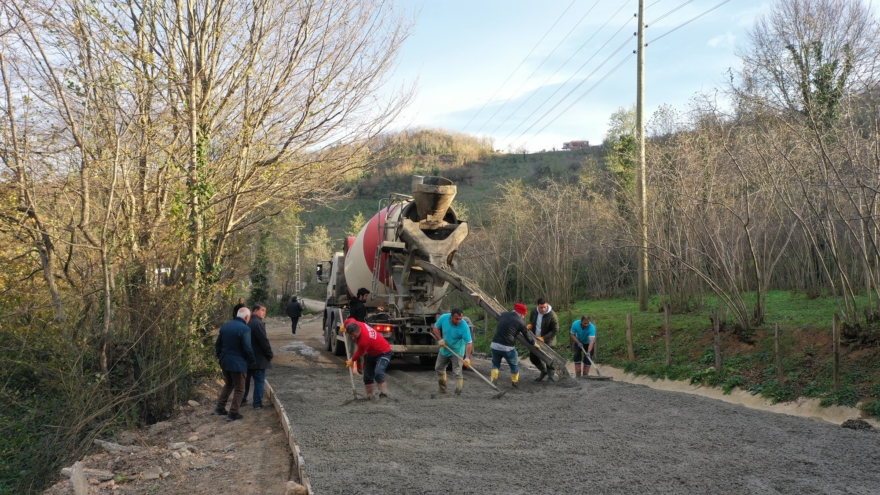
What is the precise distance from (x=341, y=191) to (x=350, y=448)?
9229mm

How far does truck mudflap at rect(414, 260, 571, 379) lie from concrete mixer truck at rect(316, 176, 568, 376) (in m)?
0.02

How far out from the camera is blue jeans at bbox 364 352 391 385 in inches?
424

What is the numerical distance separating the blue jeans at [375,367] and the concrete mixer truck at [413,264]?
3005mm

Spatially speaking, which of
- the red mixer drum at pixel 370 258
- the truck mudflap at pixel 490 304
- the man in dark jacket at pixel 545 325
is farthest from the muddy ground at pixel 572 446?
the red mixer drum at pixel 370 258

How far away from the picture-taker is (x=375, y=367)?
10867 millimetres

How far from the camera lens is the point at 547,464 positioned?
21.9 ft

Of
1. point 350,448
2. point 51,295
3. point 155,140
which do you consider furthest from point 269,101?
point 350,448

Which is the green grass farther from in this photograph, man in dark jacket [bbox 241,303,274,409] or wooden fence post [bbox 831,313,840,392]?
man in dark jacket [bbox 241,303,274,409]

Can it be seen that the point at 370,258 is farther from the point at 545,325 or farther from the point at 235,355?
the point at 235,355

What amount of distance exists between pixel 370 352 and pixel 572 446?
4.15m

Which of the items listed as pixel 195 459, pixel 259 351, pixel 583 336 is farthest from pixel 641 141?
pixel 195 459

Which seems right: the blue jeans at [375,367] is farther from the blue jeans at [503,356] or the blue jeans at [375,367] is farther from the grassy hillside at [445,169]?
the grassy hillside at [445,169]

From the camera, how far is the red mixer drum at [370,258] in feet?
50.3

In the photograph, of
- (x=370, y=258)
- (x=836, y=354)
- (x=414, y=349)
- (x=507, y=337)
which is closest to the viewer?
(x=836, y=354)
